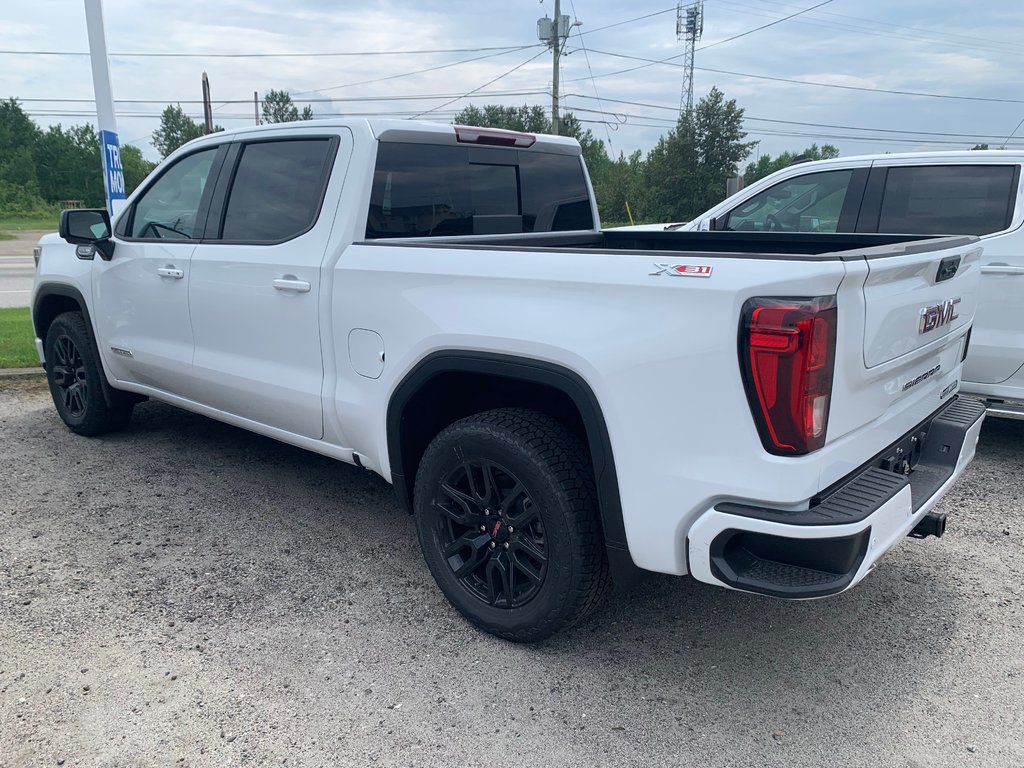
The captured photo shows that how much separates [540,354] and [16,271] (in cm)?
2290

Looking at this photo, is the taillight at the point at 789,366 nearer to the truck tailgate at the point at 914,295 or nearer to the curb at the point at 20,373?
the truck tailgate at the point at 914,295

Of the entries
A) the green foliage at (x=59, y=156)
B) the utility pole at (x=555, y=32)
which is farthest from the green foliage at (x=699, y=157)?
the green foliage at (x=59, y=156)

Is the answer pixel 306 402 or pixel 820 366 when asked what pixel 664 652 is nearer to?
pixel 820 366

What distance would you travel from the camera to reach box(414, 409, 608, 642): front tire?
2.64 m

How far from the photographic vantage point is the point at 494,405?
320 cm

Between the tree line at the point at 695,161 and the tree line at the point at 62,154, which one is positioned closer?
the tree line at the point at 695,161

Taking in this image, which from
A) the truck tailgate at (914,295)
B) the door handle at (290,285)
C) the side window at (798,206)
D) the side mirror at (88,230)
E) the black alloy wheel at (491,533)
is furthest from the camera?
the side window at (798,206)

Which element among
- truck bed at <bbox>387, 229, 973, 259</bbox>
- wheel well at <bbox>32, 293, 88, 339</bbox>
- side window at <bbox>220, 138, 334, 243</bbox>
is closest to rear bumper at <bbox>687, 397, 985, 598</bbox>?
truck bed at <bbox>387, 229, 973, 259</bbox>

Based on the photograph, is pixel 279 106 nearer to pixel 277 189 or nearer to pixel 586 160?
pixel 586 160

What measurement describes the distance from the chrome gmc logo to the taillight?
28.9 inches

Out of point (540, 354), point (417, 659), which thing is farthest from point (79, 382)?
point (540, 354)

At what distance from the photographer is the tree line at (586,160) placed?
Result: 42.0 metres

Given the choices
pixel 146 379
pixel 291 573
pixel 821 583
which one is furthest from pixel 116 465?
pixel 821 583

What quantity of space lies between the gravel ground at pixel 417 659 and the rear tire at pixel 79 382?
44.9 inches
